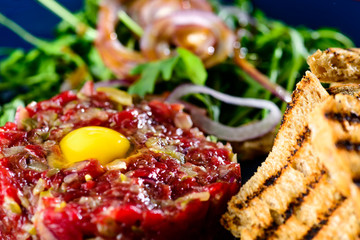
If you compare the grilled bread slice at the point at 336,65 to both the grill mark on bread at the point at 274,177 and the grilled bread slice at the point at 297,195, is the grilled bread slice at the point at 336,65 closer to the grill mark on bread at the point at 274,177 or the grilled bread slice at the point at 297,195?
the grilled bread slice at the point at 297,195

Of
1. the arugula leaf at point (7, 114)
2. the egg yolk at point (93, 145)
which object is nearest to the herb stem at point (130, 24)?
the arugula leaf at point (7, 114)

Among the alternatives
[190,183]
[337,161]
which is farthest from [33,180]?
[337,161]

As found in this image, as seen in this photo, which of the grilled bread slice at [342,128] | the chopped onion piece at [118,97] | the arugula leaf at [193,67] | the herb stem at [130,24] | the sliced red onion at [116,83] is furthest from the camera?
the herb stem at [130,24]

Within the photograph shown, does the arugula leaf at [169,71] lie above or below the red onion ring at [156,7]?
below

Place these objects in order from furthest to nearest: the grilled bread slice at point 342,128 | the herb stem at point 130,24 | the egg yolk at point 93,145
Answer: the herb stem at point 130,24, the egg yolk at point 93,145, the grilled bread slice at point 342,128

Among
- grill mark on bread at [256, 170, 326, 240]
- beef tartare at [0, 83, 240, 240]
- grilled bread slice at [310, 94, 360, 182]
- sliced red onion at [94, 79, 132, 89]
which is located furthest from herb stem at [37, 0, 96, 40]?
grilled bread slice at [310, 94, 360, 182]

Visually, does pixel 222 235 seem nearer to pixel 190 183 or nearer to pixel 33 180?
pixel 190 183

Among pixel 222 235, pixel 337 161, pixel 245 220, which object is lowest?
pixel 222 235
